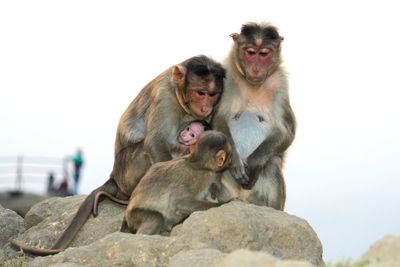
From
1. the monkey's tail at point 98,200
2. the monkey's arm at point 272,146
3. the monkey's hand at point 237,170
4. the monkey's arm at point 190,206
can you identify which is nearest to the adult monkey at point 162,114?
the monkey's tail at point 98,200

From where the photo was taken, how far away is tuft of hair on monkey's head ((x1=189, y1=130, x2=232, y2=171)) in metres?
9.77

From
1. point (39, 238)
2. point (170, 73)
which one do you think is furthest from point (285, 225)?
point (39, 238)

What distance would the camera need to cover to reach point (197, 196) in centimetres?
985

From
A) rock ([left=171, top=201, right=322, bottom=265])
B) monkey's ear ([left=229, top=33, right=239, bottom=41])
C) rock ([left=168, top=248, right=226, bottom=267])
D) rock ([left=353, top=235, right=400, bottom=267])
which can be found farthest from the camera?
monkey's ear ([left=229, top=33, right=239, bottom=41])

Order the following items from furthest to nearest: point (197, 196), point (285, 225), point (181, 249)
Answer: point (197, 196), point (285, 225), point (181, 249)

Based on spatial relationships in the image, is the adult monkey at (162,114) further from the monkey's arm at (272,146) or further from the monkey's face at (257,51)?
the monkey's arm at (272,146)

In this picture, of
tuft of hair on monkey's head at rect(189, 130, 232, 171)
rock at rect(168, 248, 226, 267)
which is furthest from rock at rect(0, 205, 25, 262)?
rock at rect(168, 248, 226, 267)

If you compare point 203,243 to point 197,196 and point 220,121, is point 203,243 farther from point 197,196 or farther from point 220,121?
point 220,121

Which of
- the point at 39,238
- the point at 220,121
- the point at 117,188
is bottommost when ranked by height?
the point at 39,238

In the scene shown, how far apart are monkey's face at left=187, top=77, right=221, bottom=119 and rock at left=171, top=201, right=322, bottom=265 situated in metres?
1.75

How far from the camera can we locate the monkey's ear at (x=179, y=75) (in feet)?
35.4

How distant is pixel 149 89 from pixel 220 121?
106 cm

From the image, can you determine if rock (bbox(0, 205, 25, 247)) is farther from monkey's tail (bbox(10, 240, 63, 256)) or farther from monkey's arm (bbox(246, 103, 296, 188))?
monkey's arm (bbox(246, 103, 296, 188))

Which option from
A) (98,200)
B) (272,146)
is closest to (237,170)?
(272,146)
